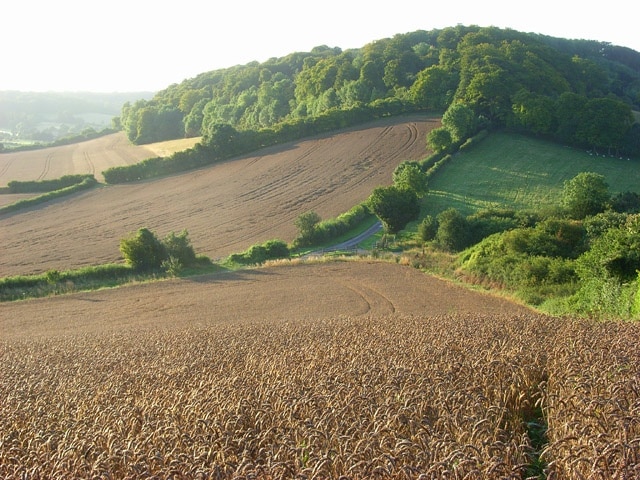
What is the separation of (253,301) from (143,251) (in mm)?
12562

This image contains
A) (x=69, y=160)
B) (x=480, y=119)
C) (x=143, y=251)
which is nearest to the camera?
(x=143, y=251)

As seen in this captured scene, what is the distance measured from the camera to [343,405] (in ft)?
24.2

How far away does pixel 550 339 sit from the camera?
1118 centimetres

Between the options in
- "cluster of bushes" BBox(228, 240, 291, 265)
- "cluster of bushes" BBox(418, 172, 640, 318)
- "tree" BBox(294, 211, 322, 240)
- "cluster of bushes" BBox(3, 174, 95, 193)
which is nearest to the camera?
"cluster of bushes" BBox(418, 172, 640, 318)

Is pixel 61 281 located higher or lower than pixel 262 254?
higher

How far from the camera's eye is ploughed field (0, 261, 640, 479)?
5.62 m

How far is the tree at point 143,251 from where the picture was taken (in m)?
39.8

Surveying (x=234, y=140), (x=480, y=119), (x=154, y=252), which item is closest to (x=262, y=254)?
(x=154, y=252)

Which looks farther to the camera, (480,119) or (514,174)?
(480,119)

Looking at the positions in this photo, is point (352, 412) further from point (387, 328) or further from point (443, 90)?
point (443, 90)

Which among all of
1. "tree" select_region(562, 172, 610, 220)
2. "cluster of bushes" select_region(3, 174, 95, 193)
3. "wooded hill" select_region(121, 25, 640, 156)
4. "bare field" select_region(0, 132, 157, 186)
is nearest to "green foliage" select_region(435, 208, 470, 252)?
"tree" select_region(562, 172, 610, 220)

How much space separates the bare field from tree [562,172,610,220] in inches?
2270

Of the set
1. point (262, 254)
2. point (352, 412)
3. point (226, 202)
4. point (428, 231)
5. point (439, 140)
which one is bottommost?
point (262, 254)

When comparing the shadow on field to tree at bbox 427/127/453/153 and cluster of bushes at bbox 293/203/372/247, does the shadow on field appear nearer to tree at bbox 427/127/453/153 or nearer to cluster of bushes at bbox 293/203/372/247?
cluster of bushes at bbox 293/203/372/247
